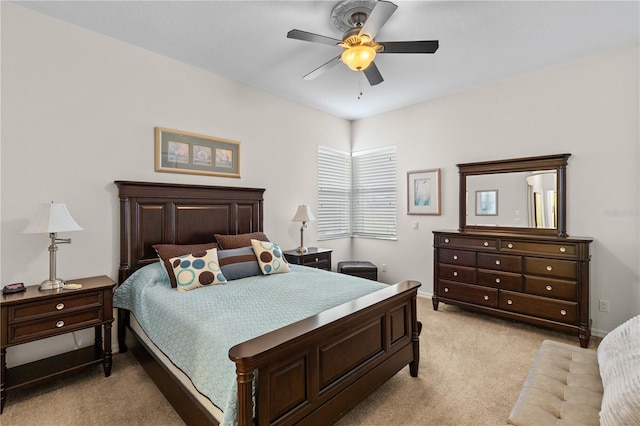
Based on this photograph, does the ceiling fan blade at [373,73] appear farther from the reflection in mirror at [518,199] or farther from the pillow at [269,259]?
the reflection in mirror at [518,199]

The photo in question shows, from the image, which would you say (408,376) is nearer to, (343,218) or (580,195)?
(580,195)

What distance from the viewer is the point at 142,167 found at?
3107mm

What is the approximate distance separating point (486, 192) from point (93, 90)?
438cm

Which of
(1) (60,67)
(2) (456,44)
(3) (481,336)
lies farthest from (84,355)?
(2) (456,44)

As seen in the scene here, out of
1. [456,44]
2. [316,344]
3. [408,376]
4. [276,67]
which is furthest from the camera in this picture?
[276,67]

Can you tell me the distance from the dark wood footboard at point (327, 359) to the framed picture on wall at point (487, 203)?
6.85 feet

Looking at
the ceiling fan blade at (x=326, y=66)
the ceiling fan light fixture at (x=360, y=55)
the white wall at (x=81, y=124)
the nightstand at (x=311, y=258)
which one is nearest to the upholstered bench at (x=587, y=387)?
the ceiling fan light fixture at (x=360, y=55)

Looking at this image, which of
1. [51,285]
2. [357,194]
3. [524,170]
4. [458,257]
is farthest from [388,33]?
[51,285]

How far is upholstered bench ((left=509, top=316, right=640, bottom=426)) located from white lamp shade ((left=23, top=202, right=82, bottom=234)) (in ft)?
9.89

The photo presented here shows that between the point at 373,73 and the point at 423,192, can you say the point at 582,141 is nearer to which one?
the point at 423,192

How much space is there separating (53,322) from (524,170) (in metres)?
4.72

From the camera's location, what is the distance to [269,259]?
310 cm

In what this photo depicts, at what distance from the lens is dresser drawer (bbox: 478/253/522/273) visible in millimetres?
3393

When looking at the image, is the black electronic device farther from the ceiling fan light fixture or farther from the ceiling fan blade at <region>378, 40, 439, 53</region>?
the ceiling fan blade at <region>378, 40, 439, 53</region>
